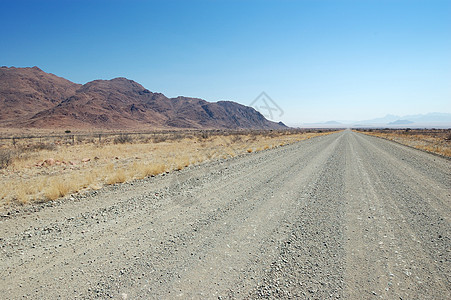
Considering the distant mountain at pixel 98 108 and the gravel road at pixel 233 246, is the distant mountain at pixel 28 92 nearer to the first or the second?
the distant mountain at pixel 98 108

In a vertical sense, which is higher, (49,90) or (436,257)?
(49,90)

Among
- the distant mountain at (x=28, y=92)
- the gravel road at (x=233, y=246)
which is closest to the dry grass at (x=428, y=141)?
the gravel road at (x=233, y=246)

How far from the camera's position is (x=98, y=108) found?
117750mm

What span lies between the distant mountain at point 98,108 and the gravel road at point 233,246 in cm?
10640

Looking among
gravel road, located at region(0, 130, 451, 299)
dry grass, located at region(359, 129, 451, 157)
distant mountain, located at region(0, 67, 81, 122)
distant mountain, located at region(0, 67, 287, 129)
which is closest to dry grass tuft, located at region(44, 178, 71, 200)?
gravel road, located at region(0, 130, 451, 299)

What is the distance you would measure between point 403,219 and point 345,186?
2.74m

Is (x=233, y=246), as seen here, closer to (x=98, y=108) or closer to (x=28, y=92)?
(x=98, y=108)

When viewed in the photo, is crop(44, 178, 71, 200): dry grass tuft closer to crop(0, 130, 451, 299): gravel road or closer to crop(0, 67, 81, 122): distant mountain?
crop(0, 130, 451, 299): gravel road

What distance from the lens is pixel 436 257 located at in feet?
11.3

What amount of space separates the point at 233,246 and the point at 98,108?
442 ft

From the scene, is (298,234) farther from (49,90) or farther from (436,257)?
(49,90)

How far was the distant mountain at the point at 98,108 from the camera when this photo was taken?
338ft

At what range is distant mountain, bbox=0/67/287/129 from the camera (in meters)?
103

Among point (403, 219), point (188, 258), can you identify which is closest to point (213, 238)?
point (188, 258)
